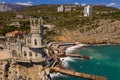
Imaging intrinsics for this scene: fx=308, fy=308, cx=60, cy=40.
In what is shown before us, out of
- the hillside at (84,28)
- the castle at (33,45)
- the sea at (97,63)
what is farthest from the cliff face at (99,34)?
the castle at (33,45)

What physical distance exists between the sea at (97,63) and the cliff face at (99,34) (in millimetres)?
11414

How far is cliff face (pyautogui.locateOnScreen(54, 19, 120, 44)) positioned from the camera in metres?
116

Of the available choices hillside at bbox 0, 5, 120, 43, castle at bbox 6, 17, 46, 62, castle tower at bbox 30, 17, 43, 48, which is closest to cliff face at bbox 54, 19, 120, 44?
hillside at bbox 0, 5, 120, 43

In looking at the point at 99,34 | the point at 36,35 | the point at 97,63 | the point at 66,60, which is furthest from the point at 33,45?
the point at 99,34

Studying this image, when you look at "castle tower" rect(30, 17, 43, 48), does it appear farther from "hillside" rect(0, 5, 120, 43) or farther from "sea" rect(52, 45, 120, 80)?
"hillside" rect(0, 5, 120, 43)

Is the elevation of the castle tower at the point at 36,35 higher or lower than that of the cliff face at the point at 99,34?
higher

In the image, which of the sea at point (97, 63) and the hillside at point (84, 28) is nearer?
the sea at point (97, 63)

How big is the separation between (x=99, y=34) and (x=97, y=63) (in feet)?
148

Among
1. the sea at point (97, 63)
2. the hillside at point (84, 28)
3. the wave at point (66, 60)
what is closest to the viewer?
the sea at point (97, 63)

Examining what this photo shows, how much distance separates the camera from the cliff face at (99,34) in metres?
116

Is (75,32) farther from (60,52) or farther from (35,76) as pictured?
(35,76)

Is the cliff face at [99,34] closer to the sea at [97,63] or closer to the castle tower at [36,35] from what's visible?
the sea at [97,63]

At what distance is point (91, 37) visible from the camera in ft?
393

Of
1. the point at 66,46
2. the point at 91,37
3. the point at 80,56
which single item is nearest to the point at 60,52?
the point at 80,56
